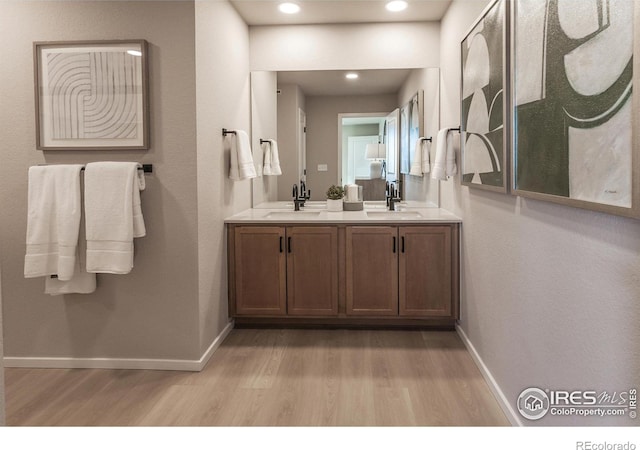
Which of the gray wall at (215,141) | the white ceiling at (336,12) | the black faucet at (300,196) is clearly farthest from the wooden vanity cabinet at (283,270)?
the white ceiling at (336,12)

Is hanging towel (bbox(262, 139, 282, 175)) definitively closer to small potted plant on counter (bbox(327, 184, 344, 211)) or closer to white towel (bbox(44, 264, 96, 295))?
small potted plant on counter (bbox(327, 184, 344, 211))

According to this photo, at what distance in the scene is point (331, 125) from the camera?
4242 millimetres

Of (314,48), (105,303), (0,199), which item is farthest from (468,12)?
(0,199)

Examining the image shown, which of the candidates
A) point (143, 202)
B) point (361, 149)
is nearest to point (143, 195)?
point (143, 202)

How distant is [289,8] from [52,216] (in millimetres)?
2131

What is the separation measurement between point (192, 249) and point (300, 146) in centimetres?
158

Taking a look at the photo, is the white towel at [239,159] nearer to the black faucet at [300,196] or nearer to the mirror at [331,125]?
the mirror at [331,125]

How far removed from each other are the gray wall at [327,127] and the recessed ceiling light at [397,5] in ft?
2.06

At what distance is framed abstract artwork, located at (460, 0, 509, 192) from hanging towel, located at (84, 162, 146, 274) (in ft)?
5.91

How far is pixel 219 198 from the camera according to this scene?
3494 millimetres

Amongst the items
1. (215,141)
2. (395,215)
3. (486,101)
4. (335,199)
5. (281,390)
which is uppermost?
(486,101)

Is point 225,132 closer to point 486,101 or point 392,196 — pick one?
point 392,196

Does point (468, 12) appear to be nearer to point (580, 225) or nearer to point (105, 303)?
point (580, 225)

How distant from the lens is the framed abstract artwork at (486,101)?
2.32 m
